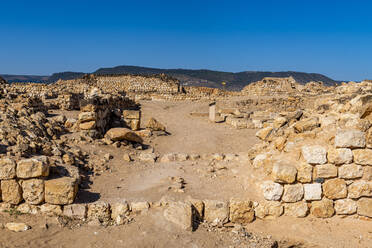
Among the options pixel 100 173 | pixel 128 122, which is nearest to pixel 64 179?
pixel 100 173

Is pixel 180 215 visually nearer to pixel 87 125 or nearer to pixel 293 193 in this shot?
pixel 293 193

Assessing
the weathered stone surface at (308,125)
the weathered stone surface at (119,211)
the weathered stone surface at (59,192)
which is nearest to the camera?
the weathered stone surface at (59,192)

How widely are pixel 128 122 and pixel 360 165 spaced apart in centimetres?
942

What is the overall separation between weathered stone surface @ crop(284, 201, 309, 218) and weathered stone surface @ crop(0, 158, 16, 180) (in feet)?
15.8

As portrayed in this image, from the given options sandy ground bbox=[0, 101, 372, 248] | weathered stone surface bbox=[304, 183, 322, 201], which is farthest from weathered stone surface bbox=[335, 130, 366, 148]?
sandy ground bbox=[0, 101, 372, 248]

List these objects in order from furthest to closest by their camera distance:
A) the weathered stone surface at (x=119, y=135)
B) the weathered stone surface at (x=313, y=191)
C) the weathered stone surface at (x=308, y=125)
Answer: the weathered stone surface at (x=119, y=135) → the weathered stone surface at (x=308, y=125) → the weathered stone surface at (x=313, y=191)

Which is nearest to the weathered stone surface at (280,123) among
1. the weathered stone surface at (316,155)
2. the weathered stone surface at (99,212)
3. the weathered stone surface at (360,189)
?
the weathered stone surface at (316,155)

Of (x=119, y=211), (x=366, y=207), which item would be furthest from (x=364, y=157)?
(x=119, y=211)

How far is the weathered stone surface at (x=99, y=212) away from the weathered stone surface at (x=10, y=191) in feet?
3.81

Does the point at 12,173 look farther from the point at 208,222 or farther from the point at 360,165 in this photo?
the point at 360,165

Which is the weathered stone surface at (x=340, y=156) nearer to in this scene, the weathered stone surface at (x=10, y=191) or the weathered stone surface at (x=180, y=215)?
the weathered stone surface at (x=180, y=215)

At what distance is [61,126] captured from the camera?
9797 mm

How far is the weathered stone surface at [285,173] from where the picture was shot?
553 cm

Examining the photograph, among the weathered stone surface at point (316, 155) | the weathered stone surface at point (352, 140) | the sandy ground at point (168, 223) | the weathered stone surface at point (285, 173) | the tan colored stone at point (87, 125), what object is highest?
the weathered stone surface at point (352, 140)
